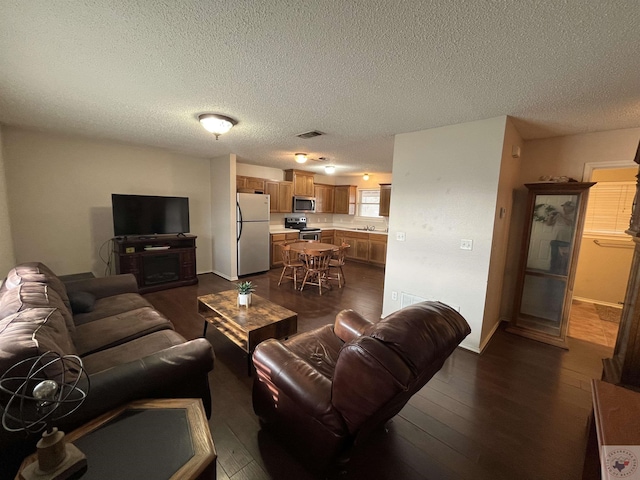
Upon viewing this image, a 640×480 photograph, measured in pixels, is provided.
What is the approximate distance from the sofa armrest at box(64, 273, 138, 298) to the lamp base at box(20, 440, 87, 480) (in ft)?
7.57

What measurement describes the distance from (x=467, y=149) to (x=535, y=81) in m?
0.93

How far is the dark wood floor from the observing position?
1.53m

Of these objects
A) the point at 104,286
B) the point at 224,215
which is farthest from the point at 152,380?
the point at 224,215

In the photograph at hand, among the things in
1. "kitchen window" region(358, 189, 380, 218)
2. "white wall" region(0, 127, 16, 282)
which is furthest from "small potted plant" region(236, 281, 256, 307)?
"kitchen window" region(358, 189, 380, 218)

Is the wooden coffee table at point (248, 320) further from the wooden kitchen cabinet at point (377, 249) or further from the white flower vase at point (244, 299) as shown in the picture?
the wooden kitchen cabinet at point (377, 249)

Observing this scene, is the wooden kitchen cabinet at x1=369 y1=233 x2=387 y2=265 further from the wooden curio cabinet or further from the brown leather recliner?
the brown leather recliner

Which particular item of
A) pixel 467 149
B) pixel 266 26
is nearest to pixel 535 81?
pixel 467 149

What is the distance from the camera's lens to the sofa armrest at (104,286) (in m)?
2.69

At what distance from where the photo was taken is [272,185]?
6156mm

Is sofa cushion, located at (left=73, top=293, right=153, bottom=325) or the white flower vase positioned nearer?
sofa cushion, located at (left=73, top=293, right=153, bottom=325)

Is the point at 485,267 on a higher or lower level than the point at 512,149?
lower

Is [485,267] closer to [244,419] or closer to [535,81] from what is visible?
[535,81]

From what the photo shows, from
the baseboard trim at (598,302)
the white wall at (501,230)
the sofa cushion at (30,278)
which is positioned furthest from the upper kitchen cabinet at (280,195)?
the baseboard trim at (598,302)

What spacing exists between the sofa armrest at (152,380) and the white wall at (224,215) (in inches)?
144
